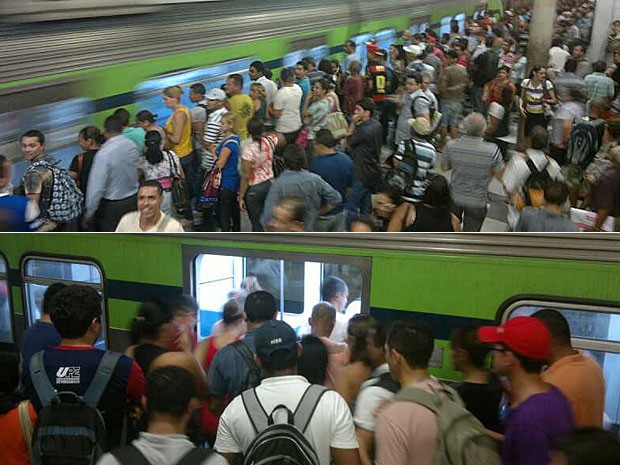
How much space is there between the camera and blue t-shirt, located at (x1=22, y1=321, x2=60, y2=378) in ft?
9.03

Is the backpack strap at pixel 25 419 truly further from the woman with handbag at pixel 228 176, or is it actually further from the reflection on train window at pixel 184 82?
the reflection on train window at pixel 184 82

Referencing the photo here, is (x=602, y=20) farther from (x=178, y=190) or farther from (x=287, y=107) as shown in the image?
(x=178, y=190)

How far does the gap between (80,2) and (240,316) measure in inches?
54.6

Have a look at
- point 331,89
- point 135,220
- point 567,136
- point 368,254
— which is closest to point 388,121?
point 331,89

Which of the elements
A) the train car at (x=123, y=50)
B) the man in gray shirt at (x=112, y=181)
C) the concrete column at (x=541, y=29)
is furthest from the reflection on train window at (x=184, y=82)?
the concrete column at (x=541, y=29)

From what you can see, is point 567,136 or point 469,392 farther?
Result: point 567,136

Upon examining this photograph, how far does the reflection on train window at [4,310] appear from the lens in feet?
10.8

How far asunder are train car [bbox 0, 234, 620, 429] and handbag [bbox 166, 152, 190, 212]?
0.77ft

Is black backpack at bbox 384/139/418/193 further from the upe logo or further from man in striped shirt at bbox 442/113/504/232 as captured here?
the upe logo

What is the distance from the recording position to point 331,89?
3.66 meters

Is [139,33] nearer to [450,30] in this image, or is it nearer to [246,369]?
[246,369]

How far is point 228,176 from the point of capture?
124 inches

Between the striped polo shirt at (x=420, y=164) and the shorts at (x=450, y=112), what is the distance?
1.19 ft

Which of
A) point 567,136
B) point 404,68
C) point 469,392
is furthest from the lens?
point 404,68
